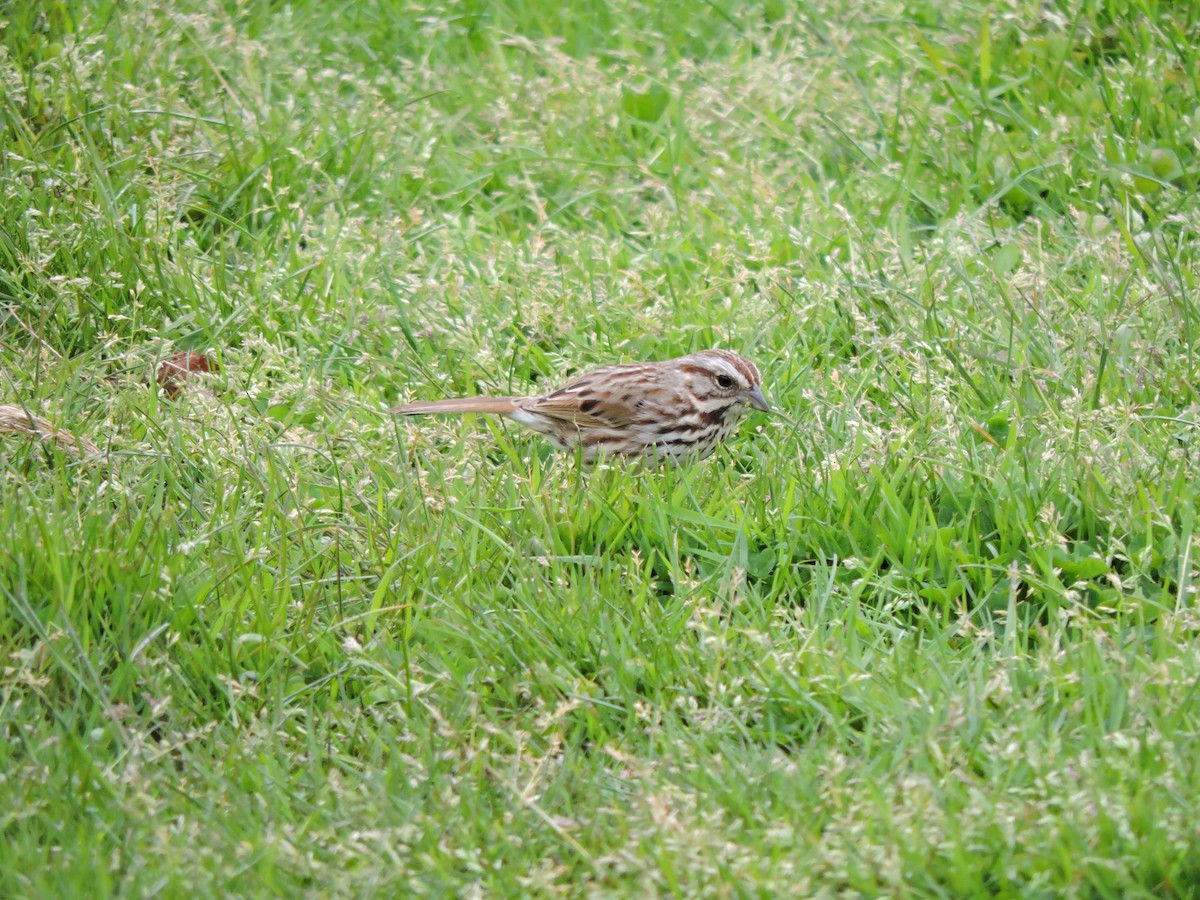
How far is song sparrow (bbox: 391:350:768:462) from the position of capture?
5.93 m

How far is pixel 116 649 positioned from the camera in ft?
14.6

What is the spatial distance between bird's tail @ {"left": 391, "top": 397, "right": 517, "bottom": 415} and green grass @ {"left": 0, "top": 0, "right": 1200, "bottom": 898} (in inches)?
2.9

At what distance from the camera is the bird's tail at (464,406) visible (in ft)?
19.3

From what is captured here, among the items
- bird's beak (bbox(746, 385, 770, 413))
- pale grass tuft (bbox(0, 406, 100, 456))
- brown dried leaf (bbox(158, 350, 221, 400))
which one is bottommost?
brown dried leaf (bbox(158, 350, 221, 400))

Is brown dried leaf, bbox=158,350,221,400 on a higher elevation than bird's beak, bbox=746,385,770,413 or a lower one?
lower

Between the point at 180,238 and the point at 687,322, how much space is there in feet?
8.39

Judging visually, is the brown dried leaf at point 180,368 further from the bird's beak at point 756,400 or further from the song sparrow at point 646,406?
the bird's beak at point 756,400

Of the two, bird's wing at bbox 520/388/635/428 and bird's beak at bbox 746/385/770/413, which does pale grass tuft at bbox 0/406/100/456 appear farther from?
bird's beak at bbox 746/385/770/413

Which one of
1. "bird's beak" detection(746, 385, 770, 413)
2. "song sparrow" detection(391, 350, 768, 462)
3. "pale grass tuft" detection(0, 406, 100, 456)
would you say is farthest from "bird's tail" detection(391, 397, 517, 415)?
"pale grass tuft" detection(0, 406, 100, 456)

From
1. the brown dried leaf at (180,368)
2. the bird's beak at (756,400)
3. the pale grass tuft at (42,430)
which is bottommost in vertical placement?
the brown dried leaf at (180,368)

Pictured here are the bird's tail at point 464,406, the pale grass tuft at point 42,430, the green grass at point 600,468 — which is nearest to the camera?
the green grass at point 600,468

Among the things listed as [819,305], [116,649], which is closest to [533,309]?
[819,305]

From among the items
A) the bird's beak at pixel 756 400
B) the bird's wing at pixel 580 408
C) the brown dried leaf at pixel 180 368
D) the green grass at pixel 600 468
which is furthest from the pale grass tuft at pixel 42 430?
the bird's beak at pixel 756 400

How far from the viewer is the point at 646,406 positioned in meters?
6.04
